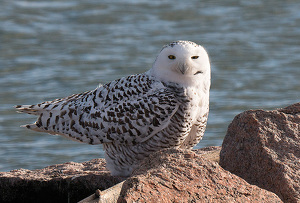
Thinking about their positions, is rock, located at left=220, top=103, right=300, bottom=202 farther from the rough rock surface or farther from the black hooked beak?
the black hooked beak

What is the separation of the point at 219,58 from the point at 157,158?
25.5ft

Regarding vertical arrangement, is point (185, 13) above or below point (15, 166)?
above

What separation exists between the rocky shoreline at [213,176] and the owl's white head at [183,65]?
0.69 m

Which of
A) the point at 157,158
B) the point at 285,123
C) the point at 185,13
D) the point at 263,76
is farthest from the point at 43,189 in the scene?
the point at 185,13

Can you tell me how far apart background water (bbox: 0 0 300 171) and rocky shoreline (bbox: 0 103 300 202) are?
244 centimetres

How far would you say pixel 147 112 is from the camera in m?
5.43

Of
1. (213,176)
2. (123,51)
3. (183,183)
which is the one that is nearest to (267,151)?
(213,176)

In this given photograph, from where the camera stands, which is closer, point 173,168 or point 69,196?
point 173,168

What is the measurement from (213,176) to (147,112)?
1.81 metres

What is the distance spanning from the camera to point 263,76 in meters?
10.5

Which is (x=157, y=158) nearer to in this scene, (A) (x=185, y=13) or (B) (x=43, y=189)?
(B) (x=43, y=189)

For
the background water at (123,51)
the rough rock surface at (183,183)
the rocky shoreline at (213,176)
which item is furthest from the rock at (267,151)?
the background water at (123,51)

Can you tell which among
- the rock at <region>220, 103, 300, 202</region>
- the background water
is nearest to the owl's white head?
the rock at <region>220, 103, 300, 202</region>

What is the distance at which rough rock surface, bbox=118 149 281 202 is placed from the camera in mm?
3379
